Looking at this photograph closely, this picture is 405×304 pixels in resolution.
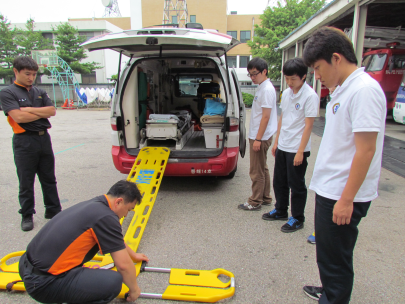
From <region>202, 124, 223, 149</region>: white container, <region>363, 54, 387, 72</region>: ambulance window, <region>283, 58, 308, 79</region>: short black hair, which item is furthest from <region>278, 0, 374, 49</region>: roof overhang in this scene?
<region>283, 58, 308, 79</region>: short black hair

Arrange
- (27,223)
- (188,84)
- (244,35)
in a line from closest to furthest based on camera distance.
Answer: (27,223)
(188,84)
(244,35)

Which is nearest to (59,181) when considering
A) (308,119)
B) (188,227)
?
(188,227)

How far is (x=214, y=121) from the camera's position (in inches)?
175

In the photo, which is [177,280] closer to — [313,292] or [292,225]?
[313,292]

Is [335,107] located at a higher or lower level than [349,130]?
higher

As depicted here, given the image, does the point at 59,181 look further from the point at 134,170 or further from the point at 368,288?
the point at 368,288

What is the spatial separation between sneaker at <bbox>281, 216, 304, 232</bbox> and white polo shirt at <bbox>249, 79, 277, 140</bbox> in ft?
3.47

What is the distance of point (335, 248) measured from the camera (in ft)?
5.62

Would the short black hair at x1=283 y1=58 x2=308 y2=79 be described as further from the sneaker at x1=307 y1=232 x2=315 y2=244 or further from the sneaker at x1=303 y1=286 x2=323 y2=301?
the sneaker at x1=303 y1=286 x2=323 y2=301

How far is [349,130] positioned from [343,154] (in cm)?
15

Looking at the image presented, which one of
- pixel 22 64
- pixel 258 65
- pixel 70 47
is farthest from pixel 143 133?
pixel 70 47

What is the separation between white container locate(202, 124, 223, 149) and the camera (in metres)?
4.46

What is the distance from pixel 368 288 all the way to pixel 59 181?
4.82 metres

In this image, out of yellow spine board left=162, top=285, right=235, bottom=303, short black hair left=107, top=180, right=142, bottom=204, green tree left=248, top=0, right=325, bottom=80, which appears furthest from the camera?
green tree left=248, top=0, right=325, bottom=80
